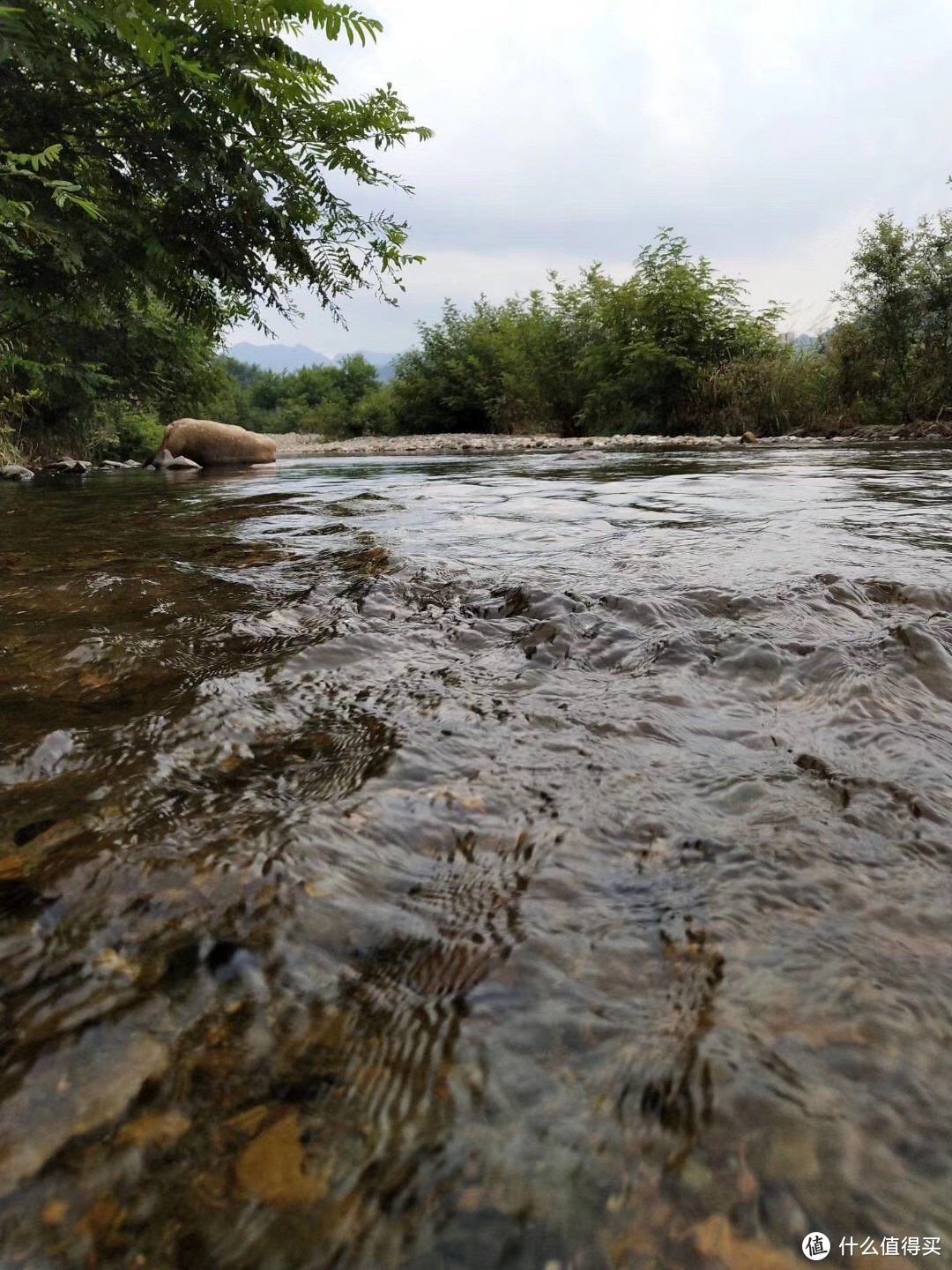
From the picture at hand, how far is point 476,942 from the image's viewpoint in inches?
40.9

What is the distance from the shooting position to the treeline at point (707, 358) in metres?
18.2

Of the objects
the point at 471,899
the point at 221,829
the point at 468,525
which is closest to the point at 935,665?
the point at 471,899

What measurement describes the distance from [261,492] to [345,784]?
7.98 m

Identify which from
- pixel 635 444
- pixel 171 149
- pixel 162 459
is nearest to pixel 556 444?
pixel 635 444

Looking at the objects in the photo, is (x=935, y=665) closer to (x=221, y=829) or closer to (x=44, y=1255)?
(x=221, y=829)

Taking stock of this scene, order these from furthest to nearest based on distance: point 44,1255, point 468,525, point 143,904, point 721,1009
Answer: point 468,525
point 143,904
point 721,1009
point 44,1255

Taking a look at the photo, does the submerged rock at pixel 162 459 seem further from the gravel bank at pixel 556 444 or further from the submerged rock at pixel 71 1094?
the submerged rock at pixel 71 1094

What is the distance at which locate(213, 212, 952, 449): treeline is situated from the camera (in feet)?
59.8

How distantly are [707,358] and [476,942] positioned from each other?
78.8ft

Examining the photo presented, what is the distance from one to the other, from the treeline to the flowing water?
16937 millimetres

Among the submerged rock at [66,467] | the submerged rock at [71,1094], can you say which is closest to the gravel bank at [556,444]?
the submerged rock at [66,467]

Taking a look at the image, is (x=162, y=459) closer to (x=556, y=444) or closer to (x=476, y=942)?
(x=556, y=444)

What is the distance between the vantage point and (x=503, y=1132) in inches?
30.2

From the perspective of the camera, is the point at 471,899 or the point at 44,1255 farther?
the point at 471,899
